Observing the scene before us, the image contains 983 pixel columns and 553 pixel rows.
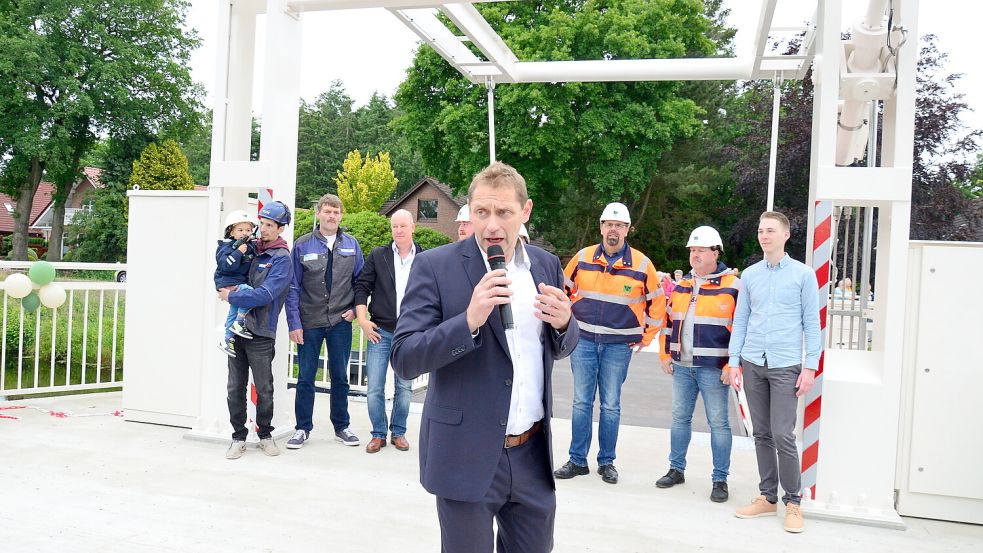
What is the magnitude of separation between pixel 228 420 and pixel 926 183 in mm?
17129

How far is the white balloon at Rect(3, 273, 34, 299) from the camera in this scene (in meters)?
6.27

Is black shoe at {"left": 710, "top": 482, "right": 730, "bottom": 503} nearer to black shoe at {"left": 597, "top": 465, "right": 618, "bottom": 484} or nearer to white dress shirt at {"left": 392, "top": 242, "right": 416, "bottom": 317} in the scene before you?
black shoe at {"left": 597, "top": 465, "right": 618, "bottom": 484}

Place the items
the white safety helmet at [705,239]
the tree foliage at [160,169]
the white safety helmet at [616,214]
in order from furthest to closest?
the tree foliage at [160,169] → the white safety helmet at [616,214] → the white safety helmet at [705,239]

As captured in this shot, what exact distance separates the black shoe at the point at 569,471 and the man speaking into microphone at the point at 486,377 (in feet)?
9.19

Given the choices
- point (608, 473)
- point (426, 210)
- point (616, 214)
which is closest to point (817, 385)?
point (608, 473)

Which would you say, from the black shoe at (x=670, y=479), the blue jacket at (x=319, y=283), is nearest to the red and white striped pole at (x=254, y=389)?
the blue jacket at (x=319, y=283)

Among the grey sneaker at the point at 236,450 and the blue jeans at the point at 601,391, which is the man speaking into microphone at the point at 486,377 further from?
the grey sneaker at the point at 236,450

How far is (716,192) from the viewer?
30.3 metres

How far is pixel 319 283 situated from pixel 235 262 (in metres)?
0.81

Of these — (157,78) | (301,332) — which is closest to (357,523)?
(301,332)

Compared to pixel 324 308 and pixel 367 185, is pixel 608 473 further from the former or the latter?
pixel 367 185

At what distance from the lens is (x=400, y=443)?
5.53m

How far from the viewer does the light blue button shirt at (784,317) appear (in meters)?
4.12

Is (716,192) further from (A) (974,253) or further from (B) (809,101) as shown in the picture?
(A) (974,253)
